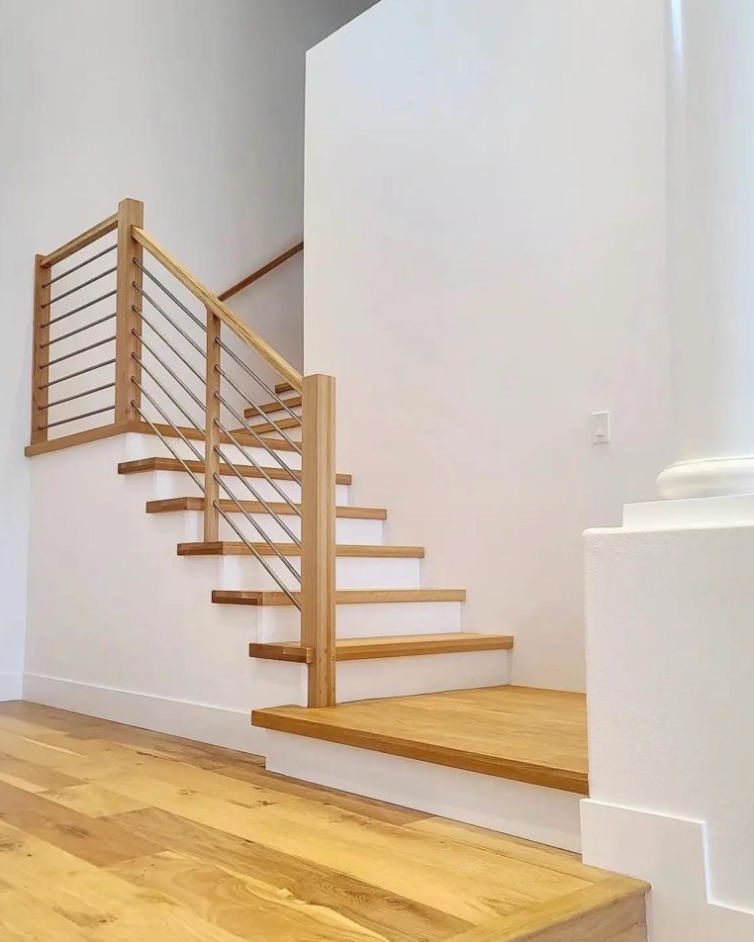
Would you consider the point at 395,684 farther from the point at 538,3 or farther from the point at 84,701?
the point at 538,3

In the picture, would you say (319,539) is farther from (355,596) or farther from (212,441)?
(212,441)

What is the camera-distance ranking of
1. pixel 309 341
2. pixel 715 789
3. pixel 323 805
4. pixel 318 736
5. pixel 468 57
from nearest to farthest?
1. pixel 715 789
2. pixel 323 805
3. pixel 318 736
4. pixel 468 57
5. pixel 309 341

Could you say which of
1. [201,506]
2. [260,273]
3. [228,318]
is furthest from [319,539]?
[260,273]

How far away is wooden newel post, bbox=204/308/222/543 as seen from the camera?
312 centimetres

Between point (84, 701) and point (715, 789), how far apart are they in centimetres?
274

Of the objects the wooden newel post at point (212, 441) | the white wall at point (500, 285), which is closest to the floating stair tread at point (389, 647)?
the white wall at point (500, 285)

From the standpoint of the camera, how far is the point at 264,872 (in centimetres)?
165

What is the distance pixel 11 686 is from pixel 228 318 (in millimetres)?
2084

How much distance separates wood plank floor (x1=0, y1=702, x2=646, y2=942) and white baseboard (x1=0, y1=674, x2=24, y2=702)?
1811 millimetres

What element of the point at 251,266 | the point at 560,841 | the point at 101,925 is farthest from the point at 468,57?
the point at 101,925

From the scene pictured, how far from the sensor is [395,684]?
2840 mm

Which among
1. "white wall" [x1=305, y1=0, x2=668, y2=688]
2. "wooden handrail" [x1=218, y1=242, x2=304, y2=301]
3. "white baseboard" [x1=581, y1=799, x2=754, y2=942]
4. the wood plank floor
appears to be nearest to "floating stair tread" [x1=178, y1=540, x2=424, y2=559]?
"white wall" [x1=305, y1=0, x2=668, y2=688]

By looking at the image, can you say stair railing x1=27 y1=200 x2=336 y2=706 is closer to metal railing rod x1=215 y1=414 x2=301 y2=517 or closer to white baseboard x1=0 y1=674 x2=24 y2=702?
metal railing rod x1=215 y1=414 x2=301 y2=517

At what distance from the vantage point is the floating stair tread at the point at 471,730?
192 centimetres
